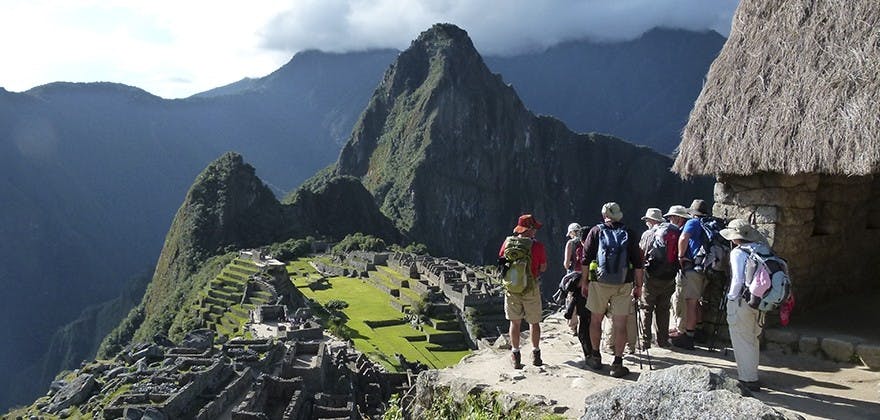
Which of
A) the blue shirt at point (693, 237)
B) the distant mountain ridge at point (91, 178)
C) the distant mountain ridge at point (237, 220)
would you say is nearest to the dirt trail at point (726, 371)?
the blue shirt at point (693, 237)

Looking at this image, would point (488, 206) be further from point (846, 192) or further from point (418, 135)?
point (846, 192)

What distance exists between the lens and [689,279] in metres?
6.71

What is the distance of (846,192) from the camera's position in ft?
23.6

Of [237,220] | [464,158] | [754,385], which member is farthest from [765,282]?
[464,158]

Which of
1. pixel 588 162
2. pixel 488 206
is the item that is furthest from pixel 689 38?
pixel 488 206

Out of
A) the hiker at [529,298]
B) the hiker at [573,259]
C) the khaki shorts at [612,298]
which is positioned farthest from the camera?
the hiker at [573,259]

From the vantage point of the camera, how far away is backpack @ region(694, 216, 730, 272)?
6.52m

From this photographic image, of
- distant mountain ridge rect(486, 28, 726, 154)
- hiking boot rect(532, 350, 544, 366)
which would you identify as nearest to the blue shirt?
hiking boot rect(532, 350, 544, 366)

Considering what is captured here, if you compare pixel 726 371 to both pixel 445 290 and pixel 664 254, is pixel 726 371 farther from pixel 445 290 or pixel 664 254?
pixel 445 290

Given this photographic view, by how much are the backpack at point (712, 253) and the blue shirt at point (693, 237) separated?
3cm

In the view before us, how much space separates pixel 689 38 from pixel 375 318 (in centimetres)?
16578

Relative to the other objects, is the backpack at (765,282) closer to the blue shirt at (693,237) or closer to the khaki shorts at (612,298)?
the khaki shorts at (612,298)

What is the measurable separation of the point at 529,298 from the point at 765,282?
1976 millimetres

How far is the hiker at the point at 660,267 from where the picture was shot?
6609mm
